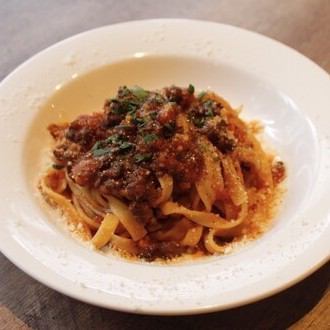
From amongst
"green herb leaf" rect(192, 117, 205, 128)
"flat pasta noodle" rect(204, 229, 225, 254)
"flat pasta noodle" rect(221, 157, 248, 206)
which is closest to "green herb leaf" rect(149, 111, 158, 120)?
"green herb leaf" rect(192, 117, 205, 128)

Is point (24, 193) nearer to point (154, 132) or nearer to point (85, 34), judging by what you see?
point (154, 132)

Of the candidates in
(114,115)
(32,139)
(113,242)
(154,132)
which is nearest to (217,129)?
(154,132)

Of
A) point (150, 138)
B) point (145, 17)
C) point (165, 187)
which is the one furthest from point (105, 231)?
point (145, 17)

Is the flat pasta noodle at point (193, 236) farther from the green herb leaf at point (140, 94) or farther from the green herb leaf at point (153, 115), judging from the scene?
the green herb leaf at point (140, 94)

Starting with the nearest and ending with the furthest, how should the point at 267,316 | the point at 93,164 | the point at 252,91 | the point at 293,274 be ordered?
the point at 293,274, the point at 267,316, the point at 93,164, the point at 252,91

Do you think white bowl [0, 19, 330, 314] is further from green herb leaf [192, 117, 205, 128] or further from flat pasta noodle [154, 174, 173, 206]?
green herb leaf [192, 117, 205, 128]

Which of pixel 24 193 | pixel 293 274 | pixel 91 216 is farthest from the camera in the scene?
pixel 91 216

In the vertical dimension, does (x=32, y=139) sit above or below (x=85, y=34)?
below
